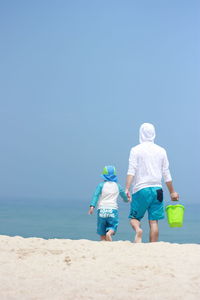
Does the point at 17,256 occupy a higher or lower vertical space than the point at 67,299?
higher

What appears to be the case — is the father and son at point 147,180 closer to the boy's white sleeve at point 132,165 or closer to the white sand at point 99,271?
the boy's white sleeve at point 132,165

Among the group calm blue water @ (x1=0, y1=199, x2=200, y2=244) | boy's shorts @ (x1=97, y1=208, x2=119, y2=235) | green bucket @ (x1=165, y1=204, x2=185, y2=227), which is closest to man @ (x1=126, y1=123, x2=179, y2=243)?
green bucket @ (x1=165, y1=204, x2=185, y2=227)

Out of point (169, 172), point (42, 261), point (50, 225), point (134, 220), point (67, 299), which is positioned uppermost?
point (50, 225)

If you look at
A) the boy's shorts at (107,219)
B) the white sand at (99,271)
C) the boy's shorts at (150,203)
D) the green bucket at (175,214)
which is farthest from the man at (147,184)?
the white sand at (99,271)

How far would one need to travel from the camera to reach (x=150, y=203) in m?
8.03

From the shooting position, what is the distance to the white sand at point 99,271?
5254mm

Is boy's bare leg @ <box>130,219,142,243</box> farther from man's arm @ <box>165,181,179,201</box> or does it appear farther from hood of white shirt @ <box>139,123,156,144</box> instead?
hood of white shirt @ <box>139,123,156,144</box>

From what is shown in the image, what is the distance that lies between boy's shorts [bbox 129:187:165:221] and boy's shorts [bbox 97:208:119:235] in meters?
0.70

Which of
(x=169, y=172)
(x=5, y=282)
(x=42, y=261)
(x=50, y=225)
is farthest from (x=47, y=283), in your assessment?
(x=50, y=225)

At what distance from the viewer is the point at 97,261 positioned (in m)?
6.36

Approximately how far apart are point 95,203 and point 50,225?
140 feet

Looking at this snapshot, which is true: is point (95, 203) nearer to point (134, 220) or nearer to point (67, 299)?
point (134, 220)

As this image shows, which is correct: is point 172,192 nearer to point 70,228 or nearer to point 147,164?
point 147,164

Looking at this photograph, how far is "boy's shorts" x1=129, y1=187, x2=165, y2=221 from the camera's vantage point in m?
8.00
